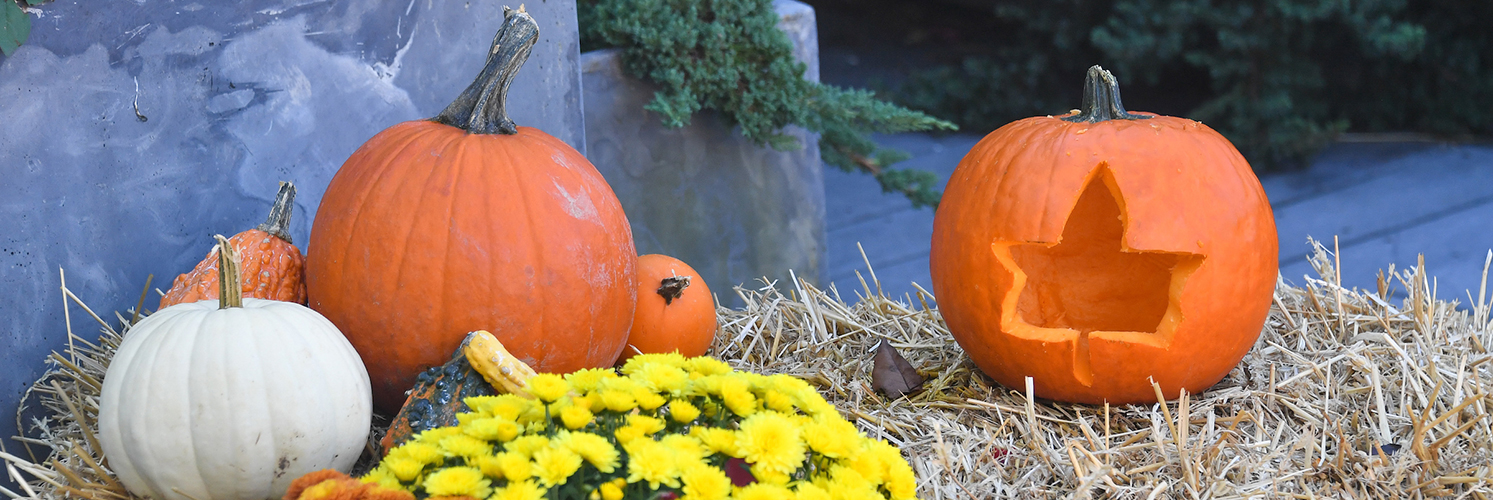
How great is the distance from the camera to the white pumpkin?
4.54 ft

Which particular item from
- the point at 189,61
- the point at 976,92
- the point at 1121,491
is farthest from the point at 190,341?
the point at 976,92

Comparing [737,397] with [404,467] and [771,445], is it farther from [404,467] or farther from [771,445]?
[404,467]

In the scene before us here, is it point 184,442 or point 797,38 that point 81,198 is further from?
point 797,38

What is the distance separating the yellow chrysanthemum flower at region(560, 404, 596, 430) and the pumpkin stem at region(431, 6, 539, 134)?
69 centimetres

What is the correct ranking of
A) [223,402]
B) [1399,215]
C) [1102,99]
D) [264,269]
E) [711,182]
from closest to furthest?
1. [223,402]
2. [264,269]
3. [1102,99]
4. [711,182]
5. [1399,215]

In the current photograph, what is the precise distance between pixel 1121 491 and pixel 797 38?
6.33ft

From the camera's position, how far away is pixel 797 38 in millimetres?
3209

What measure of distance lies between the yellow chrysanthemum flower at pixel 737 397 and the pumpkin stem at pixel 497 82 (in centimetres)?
72

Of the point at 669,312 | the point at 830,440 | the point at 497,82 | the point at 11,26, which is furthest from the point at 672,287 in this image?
the point at 11,26

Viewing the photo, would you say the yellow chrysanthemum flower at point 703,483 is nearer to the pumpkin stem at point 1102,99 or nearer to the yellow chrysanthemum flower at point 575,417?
the yellow chrysanthemum flower at point 575,417

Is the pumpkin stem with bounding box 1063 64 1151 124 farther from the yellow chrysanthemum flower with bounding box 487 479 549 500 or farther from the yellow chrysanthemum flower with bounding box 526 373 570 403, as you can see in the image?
the yellow chrysanthemum flower with bounding box 487 479 549 500

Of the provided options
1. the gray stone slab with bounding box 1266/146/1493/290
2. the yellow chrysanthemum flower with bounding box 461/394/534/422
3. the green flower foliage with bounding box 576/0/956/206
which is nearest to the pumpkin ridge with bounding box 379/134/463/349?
the yellow chrysanthemum flower with bounding box 461/394/534/422

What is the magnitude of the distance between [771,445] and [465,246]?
27.8 inches

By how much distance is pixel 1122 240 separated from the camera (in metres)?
1.84
